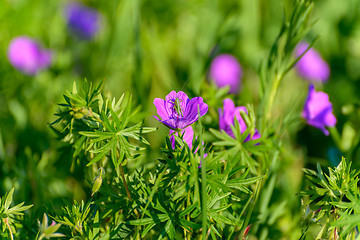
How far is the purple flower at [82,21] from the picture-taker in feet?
10.2

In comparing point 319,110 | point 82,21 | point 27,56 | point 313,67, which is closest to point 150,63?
point 27,56

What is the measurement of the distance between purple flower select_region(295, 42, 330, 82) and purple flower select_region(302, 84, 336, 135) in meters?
1.24

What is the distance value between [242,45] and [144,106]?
1066mm

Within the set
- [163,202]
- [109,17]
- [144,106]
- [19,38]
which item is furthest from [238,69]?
[163,202]

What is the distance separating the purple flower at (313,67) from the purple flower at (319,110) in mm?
1242

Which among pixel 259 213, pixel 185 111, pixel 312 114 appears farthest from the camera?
pixel 312 114

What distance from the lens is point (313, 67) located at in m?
2.94

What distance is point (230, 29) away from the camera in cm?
228

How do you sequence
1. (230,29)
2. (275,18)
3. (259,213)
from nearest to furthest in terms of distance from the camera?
(259,213)
(230,29)
(275,18)

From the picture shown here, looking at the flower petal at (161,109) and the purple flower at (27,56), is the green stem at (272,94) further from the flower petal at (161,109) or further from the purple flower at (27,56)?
the purple flower at (27,56)

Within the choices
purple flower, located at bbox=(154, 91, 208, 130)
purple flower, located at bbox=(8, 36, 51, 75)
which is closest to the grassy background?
purple flower, located at bbox=(8, 36, 51, 75)

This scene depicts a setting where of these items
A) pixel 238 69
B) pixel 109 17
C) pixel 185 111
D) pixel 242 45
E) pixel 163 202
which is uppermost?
pixel 185 111

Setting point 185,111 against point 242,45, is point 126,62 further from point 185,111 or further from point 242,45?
point 185,111

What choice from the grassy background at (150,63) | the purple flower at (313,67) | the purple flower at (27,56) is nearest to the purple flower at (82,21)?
the grassy background at (150,63)
